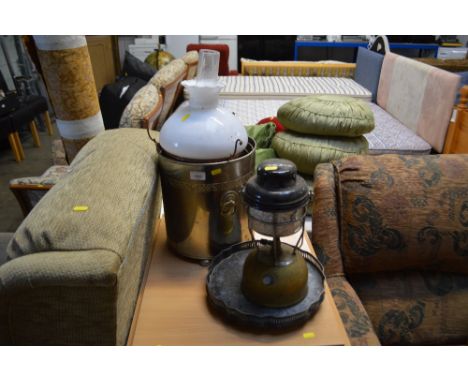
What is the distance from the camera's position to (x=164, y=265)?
0.93 m

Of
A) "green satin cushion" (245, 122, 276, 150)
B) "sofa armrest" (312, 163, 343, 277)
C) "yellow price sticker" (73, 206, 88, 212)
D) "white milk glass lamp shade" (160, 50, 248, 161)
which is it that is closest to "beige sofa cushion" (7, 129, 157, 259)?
"yellow price sticker" (73, 206, 88, 212)

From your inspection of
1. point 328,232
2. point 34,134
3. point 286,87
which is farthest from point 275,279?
point 34,134

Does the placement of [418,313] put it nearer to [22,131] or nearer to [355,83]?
[355,83]

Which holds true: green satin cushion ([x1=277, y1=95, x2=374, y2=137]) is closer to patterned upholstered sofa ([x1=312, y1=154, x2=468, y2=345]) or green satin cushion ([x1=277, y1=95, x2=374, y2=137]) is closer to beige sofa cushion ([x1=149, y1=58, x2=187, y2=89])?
patterned upholstered sofa ([x1=312, y1=154, x2=468, y2=345])

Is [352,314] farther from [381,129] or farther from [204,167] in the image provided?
[381,129]

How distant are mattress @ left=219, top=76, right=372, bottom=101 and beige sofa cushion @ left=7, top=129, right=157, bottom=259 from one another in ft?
7.84

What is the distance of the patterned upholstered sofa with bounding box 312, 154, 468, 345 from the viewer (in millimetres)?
960

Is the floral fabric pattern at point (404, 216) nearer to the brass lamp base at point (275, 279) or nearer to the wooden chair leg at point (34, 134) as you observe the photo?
the brass lamp base at point (275, 279)

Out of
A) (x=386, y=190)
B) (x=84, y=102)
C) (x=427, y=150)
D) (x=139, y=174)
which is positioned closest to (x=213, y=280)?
(x=139, y=174)

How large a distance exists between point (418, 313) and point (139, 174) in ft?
2.70

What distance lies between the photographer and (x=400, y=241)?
96 centimetres

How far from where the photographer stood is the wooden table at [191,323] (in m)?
0.72

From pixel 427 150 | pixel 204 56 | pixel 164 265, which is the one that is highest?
pixel 204 56

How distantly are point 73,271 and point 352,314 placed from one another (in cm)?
64
